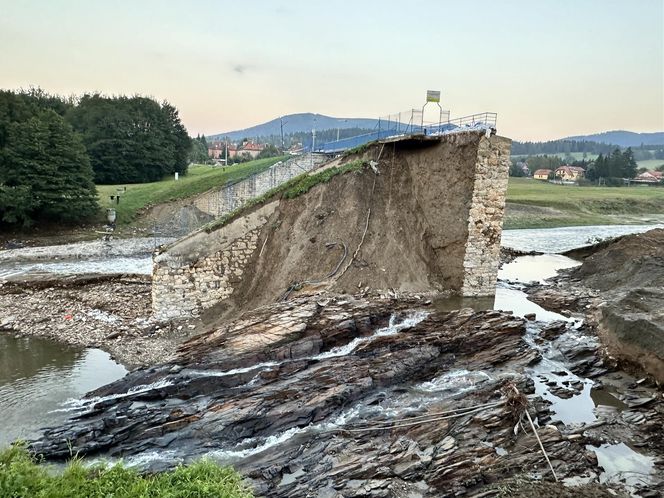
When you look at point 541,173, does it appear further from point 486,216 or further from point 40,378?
point 40,378

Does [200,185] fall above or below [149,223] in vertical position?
above

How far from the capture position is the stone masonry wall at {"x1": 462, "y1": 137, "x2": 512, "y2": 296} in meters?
20.5

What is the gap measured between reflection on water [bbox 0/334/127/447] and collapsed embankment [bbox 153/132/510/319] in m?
3.92

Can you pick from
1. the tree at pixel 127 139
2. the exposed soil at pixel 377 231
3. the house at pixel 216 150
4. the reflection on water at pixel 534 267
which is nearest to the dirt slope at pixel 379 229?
the exposed soil at pixel 377 231

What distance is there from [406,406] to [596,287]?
58.7 ft

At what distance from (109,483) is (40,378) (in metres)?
9.31

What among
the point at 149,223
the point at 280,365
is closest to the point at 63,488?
the point at 280,365

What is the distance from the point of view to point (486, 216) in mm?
21078

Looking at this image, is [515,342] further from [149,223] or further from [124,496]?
[149,223]

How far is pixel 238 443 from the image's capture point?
11.3 meters

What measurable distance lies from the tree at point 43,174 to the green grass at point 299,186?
73.0ft

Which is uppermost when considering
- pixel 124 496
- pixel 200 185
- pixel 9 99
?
pixel 9 99

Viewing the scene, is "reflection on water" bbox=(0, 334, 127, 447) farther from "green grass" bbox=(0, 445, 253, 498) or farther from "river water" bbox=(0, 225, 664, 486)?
"green grass" bbox=(0, 445, 253, 498)

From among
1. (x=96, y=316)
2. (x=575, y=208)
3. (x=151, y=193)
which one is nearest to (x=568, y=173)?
(x=575, y=208)
